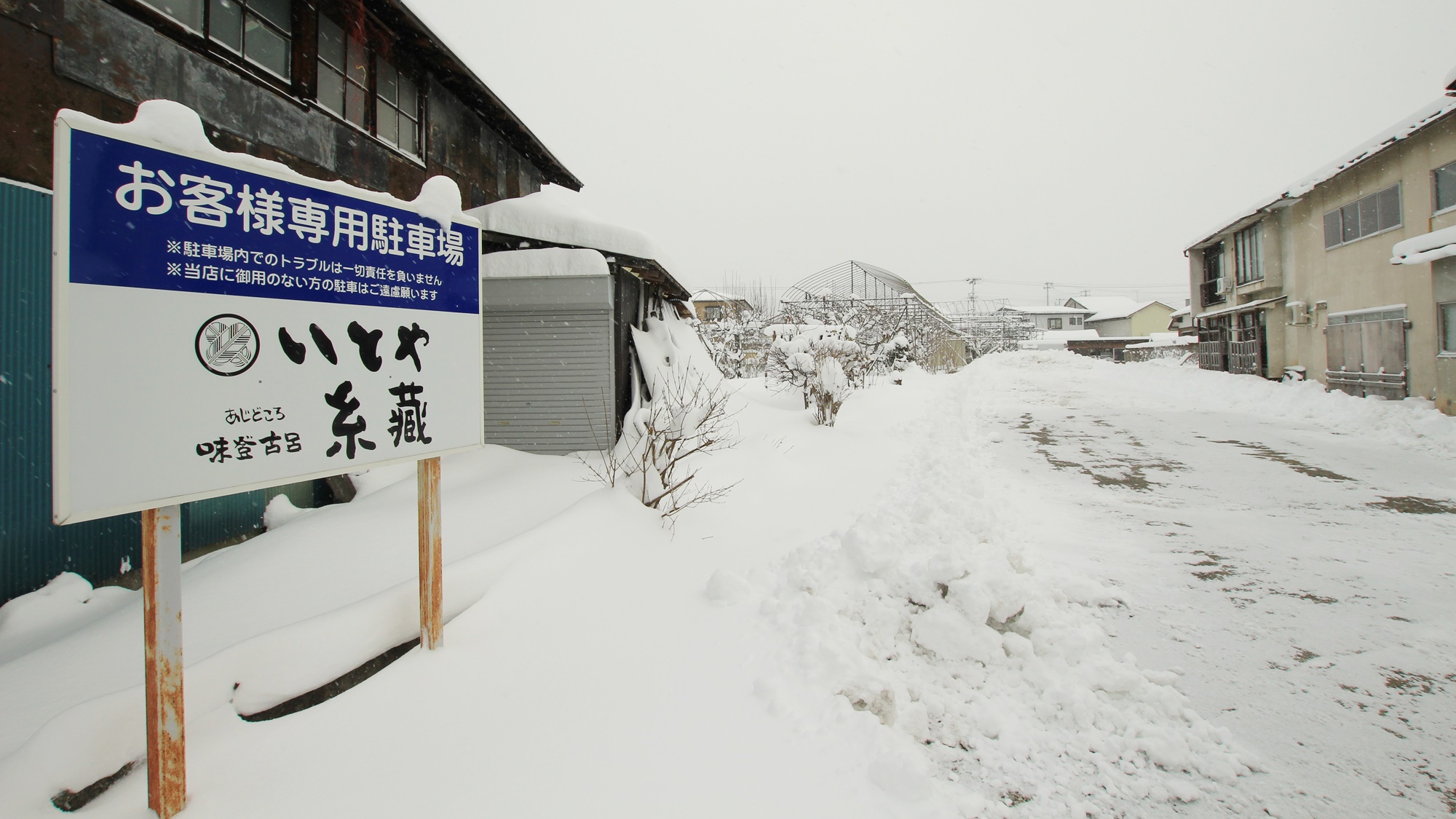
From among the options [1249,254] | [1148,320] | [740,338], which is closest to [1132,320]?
[1148,320]

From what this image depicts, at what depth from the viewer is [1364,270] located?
51.1 ft

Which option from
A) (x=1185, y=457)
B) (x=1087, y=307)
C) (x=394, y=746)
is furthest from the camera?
(x=1087, y=307)

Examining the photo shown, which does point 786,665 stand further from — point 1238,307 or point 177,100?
point 1238,307

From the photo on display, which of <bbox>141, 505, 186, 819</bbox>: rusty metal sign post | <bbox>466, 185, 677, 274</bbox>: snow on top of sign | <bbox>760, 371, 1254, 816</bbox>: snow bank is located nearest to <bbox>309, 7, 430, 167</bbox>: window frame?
<bbox>466, 185, 677, 274</bbox>: snow on top of sign

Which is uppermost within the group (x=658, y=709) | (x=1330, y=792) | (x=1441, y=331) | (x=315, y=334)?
(x=1441, y=331)

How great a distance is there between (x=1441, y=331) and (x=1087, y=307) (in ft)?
233

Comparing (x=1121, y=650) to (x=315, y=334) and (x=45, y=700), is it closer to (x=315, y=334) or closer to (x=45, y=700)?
(x=315, y=334)

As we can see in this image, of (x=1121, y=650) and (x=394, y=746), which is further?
(x=1121, y=650)

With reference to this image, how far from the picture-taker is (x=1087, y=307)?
7550 cm

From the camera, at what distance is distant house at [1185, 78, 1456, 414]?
1283 cm

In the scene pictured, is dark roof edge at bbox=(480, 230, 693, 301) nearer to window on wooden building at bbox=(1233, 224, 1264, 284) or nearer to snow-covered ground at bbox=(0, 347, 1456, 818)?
snow-covered ground at bbox=(0, 347, 1456, 818)

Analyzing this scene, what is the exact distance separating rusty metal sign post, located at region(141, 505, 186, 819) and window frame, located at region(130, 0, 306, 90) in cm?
539

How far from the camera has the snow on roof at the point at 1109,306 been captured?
6631 cm

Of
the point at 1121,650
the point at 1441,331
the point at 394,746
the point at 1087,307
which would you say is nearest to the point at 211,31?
the point at 394,746
